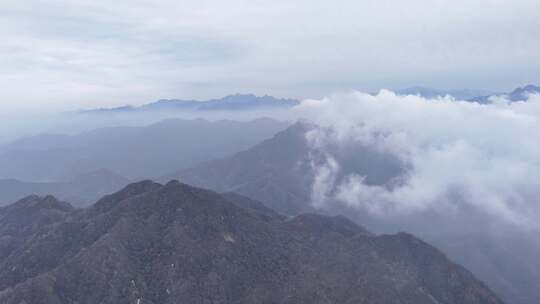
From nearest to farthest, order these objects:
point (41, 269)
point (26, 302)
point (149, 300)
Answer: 1. point (26, 302)
2. point (149, 300)
3. point (41, 269)

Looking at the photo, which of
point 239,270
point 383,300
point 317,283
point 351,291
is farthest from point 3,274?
point 383,300

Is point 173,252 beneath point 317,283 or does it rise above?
above

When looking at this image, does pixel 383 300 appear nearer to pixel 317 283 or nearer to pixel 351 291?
pixel 351 291

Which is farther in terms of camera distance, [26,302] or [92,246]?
[92,246]

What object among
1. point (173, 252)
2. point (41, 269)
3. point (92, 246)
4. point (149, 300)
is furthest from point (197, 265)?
point (41, 269)

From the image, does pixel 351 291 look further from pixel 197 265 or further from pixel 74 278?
pixel 74 278

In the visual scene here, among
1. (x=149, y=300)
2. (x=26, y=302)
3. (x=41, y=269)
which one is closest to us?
(x=26, y=302)

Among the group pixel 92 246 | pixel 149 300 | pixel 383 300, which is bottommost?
pixel 383 300

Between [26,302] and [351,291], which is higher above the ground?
[26,302]

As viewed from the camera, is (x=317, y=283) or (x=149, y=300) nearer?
(x=149, y=300)
